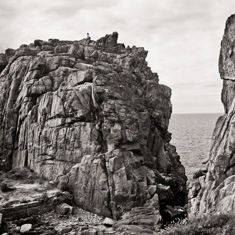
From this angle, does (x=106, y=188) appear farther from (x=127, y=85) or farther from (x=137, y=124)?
(x=127, y=85)

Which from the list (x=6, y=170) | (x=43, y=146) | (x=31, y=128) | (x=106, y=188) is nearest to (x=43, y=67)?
(x=31, y=128)

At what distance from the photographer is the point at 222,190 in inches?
986

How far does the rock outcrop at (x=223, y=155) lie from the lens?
2592cm

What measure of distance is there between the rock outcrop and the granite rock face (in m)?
10.2

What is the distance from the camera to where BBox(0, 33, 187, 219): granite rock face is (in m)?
39.0

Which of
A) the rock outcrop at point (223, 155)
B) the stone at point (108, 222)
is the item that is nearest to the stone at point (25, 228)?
the stone at point (108, 222)

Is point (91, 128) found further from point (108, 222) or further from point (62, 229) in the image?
point (62, 229)

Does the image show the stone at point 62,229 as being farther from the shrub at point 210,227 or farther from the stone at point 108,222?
the shrub at point 210,227

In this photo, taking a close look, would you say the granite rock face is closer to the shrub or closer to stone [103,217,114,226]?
stone [103,217,114,226]

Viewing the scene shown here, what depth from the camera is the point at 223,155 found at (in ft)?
89.8

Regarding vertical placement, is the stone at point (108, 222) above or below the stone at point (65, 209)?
below

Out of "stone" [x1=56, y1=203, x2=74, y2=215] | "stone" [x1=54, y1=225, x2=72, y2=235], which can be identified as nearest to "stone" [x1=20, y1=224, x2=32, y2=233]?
"stone" [x1=54, y1=225, x2=72, y2=235]

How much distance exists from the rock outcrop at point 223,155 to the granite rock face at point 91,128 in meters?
10.2

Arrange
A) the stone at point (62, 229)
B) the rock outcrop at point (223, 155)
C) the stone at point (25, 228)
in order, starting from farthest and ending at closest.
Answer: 1. the stone at point (62, 229)
2. the stone at point (25, 228)
3. the rock outcrop at point (223, 155)
